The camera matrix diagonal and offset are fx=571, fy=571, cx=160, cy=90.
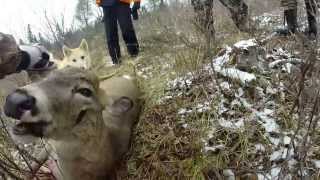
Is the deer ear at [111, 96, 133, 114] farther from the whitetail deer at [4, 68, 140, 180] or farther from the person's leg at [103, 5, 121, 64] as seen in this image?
the person's leg at [103, 5, 121, 64]

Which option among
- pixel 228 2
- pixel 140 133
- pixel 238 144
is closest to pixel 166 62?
pixel 228 2

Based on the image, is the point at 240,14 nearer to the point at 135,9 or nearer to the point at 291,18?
the point at 291,18

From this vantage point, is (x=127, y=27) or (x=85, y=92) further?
(x=127, y=27)

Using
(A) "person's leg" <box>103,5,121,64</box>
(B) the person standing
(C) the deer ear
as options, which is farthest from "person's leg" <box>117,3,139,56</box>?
(C) the deer ear

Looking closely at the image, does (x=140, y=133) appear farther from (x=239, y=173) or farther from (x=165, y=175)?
(x=239, y=173)

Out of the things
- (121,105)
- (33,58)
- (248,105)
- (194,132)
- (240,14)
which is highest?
(240,14)

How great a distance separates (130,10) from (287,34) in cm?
271

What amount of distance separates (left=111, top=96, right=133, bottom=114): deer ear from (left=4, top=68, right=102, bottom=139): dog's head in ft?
0.91

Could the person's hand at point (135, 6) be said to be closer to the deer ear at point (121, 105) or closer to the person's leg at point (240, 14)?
the person's leg at point (240, 14)

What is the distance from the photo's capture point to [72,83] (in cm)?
411

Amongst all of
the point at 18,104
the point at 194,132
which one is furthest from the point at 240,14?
the point at 18,104

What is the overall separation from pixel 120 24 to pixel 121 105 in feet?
14.5

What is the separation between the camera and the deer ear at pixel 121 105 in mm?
4574

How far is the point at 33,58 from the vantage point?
263 inches
